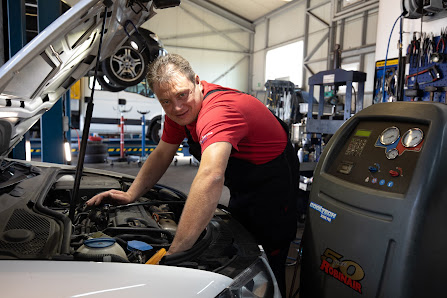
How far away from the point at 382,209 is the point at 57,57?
4.07ft

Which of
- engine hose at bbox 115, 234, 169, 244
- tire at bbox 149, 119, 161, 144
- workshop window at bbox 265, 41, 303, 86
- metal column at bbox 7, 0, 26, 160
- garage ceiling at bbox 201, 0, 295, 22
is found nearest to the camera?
engine hose at bbox 115, 234, 169, 244

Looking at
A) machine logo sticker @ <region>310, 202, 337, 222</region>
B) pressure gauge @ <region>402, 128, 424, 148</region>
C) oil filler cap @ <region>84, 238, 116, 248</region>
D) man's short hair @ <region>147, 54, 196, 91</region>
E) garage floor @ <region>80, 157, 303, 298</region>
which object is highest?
man's short hair @ <region>147, 54, 196, 91</region>

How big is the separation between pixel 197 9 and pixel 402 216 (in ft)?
42.2

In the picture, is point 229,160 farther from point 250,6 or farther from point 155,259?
point 250,6

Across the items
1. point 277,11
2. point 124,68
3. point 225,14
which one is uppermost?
point 225,14

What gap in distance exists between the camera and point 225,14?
42.2 ft

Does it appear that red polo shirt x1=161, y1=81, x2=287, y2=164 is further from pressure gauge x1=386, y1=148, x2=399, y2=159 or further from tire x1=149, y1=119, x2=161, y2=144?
tire x1=149, y1=119, x2=161, y2=144

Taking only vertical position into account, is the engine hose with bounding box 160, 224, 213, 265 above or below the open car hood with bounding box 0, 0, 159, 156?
below

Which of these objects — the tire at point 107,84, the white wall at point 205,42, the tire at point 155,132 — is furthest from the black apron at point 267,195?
the white wall at point 205,42

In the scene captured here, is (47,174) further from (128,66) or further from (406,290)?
(128,66)

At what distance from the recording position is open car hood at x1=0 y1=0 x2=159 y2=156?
2.99 feet

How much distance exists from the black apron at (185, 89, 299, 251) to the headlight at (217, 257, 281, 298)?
43 centimetres

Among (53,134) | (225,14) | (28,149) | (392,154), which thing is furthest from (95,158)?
(225,14)

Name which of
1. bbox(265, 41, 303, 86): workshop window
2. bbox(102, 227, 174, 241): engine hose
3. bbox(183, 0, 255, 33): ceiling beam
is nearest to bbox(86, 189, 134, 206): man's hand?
bbox(102, 227, 174, 241): engine hose
